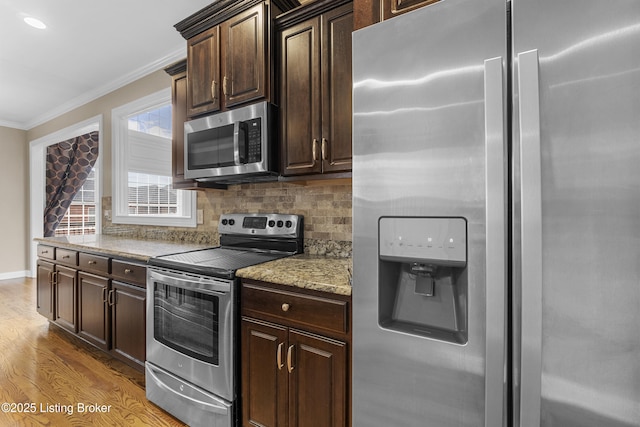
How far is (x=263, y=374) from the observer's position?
150 centimetres

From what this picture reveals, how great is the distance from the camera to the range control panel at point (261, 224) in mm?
2115

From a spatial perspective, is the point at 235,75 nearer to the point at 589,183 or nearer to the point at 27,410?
the point at 589,183

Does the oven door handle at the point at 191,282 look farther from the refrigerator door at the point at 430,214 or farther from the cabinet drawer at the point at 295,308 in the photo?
the refrigerator door at the point at 430,214

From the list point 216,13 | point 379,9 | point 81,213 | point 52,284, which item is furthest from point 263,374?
point 81,213

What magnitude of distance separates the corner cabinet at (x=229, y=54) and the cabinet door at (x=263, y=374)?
4.37ft

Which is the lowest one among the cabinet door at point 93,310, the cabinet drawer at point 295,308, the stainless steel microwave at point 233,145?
the cabinet door at point 93,310

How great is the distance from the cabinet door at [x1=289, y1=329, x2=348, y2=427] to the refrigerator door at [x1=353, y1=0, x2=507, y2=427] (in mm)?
151

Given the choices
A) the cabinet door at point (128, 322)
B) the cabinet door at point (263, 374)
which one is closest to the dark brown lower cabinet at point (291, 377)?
the cabinet door at point (263, 374)

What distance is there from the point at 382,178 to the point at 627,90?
2.05 feet

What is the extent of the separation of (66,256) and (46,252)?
0.55 metres

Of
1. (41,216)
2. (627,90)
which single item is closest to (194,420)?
(627,90)

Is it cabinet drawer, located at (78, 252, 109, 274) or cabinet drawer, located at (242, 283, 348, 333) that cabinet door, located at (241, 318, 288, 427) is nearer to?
cabinet drawer, located at (242, 283, 348, 333)

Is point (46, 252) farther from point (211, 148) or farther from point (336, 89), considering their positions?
point (336, 89)

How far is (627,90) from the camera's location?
737 millimetres
